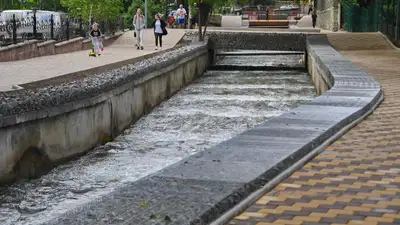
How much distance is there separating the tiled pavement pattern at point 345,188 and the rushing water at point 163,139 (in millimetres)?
3319

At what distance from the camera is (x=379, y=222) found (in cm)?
552

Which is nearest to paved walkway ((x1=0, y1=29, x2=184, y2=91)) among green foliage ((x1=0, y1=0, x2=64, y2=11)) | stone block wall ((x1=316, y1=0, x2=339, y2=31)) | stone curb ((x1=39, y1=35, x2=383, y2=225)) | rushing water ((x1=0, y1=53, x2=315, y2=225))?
rushing water ((x1=0, y1=53, x2=315, y2=225))

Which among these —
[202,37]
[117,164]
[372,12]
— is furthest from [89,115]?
[372,12]

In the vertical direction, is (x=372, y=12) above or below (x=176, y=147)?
above

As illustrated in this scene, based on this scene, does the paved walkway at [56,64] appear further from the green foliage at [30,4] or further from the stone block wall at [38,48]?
the green foliage at [30,4]

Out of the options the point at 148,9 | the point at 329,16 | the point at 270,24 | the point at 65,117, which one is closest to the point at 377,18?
the point at 329,16

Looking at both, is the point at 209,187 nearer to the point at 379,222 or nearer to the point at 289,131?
the point at 379,222

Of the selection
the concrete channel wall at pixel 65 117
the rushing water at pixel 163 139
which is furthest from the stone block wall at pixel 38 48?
the concrete channel wall at pixel 65 117

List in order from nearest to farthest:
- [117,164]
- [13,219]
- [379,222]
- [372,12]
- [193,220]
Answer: [193,220] < [379,222] < [13,219] < [117,164] < [372,12]

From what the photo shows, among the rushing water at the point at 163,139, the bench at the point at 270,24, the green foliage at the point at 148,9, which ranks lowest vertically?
the rushing water at the point at 163,139

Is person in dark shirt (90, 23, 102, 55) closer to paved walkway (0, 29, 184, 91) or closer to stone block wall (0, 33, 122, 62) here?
paved walkway (0, 29, 184, 91)

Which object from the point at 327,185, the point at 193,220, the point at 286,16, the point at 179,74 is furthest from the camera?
the point at 286,16

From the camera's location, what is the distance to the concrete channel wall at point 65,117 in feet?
35.0

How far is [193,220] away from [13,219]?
13.7ft
